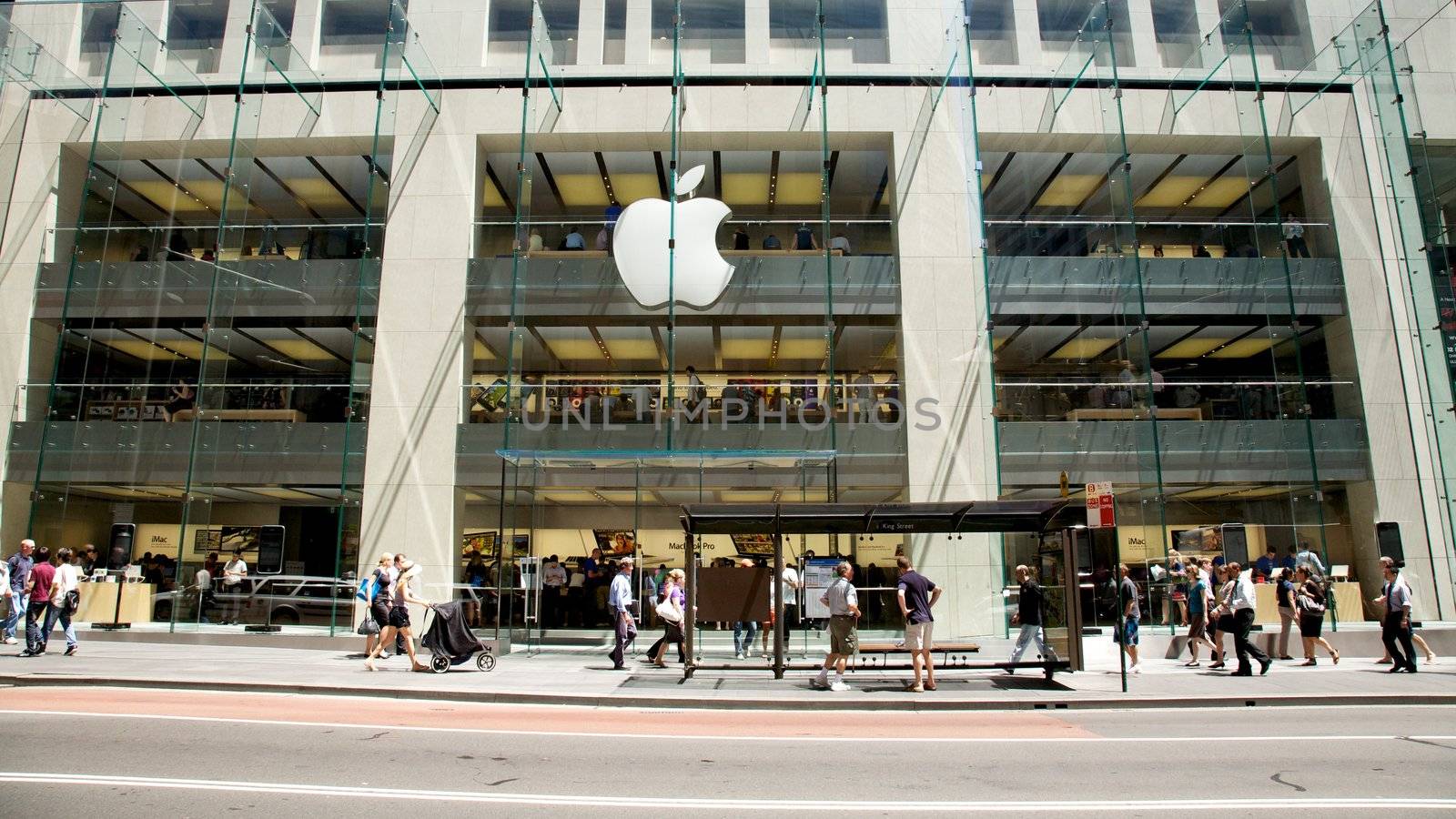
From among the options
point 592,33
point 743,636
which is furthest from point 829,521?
point 592,33

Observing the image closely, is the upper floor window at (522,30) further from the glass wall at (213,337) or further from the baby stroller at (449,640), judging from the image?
the baby stroller at (449,640)

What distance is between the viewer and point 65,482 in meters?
19.9

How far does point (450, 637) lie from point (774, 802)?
8.25 m

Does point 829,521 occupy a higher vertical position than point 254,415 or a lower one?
lower

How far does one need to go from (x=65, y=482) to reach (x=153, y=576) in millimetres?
3343

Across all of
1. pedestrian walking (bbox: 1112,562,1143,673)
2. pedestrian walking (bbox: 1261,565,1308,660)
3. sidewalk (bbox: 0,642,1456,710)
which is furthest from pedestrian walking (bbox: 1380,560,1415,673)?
pedestrian walking (bbox: 1112,562,1143,673)

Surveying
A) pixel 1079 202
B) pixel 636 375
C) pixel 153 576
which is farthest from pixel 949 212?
pixel 153 576

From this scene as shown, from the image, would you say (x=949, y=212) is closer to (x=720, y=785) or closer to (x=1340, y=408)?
(x=1340, y=408)

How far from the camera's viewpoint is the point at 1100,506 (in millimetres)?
11586

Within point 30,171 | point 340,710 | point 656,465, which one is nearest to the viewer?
point 340,710

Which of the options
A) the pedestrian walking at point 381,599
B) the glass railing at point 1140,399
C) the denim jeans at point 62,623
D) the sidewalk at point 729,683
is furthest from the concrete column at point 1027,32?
the denim jeans at point 62,623

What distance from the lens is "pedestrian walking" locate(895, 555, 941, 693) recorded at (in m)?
11.6

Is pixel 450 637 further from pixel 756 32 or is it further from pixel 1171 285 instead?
pixel 1171 285

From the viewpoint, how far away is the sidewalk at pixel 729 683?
35.6 feet
